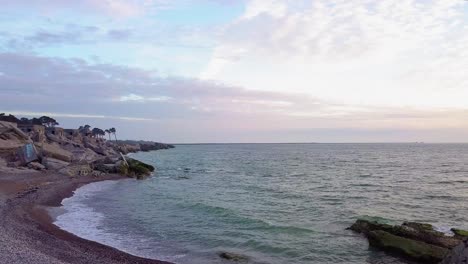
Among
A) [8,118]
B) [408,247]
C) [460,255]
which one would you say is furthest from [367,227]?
[8,118]

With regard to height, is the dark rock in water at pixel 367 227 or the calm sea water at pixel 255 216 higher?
the dark rock in water at pixel 367 227

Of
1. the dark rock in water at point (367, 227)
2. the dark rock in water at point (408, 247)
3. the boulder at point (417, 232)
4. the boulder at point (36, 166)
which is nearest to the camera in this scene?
the dark rock in water at point (408, 247)

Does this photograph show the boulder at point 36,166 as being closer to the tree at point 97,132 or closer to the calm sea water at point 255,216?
A: the calm sea water at point 255,216

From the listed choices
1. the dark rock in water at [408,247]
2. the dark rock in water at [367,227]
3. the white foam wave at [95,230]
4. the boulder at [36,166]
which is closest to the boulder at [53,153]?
the boulder at [36,166]

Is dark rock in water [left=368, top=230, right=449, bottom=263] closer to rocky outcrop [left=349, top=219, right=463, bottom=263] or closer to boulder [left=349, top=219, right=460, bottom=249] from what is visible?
rocky outcrop [left=349, top=219, right=463, bottom=263]

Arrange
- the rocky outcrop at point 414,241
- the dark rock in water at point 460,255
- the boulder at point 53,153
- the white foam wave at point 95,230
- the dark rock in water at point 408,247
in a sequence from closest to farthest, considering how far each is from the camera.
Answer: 1. the dark rock in water at point 460,255
2. the dark rock in water at point 408,247
3. the rocky outcrop at point 414,241
4. the white foam wave at point 95,230
5. the boulder at point 53,153

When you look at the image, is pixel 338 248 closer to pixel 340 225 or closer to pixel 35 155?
pixel 340 225

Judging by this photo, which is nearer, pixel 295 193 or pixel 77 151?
pixel 295 193

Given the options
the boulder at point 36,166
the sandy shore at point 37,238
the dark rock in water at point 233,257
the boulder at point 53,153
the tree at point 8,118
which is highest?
the tree at point 8,118

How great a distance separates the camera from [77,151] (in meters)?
73.8

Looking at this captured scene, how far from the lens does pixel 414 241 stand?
17.7 m

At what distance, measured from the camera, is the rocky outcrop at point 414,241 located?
53.8 feet

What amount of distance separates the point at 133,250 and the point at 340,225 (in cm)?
1243

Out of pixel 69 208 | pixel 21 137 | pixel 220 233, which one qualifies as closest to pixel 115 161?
pixel 21 137
